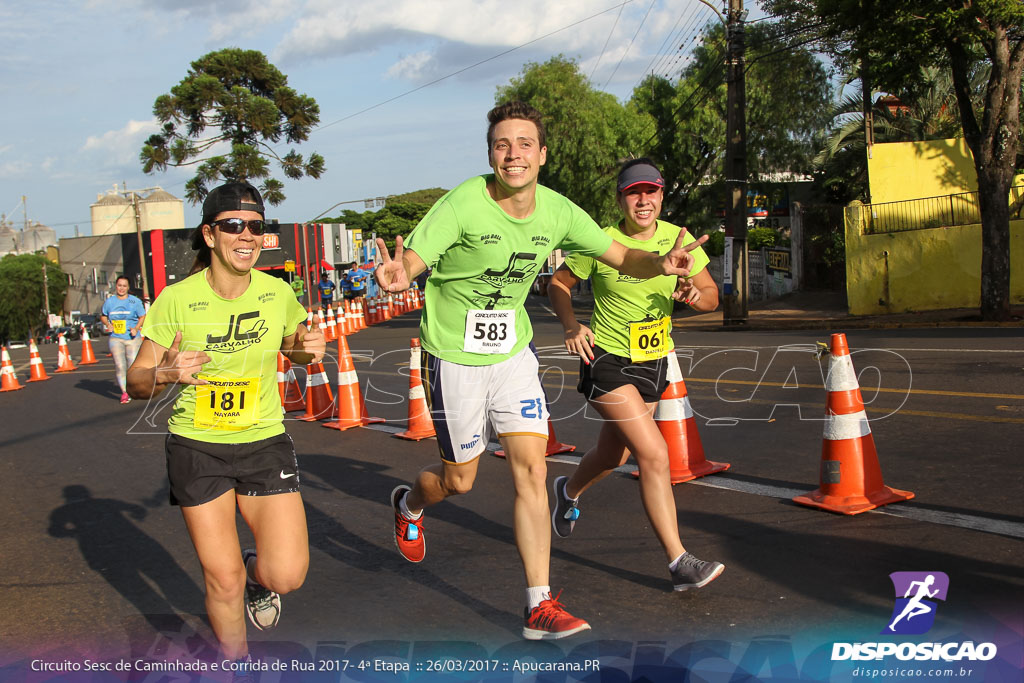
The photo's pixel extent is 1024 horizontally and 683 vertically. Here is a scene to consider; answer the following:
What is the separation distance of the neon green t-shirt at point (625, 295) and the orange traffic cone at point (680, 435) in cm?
154

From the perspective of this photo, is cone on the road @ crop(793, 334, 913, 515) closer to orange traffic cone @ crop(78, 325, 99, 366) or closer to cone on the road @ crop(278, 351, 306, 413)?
cone on the road @ crop(278, 351, 306, 413)

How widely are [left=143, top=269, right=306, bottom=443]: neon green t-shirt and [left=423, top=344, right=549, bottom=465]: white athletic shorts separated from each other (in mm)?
798

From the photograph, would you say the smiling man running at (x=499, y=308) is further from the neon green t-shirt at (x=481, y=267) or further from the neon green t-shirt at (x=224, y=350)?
the neon green t-shirt at (x=224, y=350)

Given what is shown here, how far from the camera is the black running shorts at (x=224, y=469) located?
370 centimetres

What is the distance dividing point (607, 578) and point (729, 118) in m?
21.4

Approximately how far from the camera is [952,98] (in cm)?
3316

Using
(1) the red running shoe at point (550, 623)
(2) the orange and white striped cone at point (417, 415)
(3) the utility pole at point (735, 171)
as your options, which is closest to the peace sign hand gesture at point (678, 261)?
(1) the red running shoe at point (550, 623)

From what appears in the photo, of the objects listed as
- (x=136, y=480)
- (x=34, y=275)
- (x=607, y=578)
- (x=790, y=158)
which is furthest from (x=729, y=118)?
(x=34, y=275)

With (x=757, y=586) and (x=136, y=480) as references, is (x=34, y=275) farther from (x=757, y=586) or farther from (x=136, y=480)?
(x=757, y=586)

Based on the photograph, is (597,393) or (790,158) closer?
(597,393)

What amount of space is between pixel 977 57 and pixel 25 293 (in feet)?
266

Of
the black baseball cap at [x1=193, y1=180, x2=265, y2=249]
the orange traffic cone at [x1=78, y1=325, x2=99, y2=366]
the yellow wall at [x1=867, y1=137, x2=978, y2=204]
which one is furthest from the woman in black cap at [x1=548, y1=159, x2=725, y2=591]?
the yellow wall at [x1=867, y1=137, x2=978, y2=204]

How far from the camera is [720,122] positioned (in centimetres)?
3878

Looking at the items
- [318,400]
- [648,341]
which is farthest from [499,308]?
Answer: [318,400]
